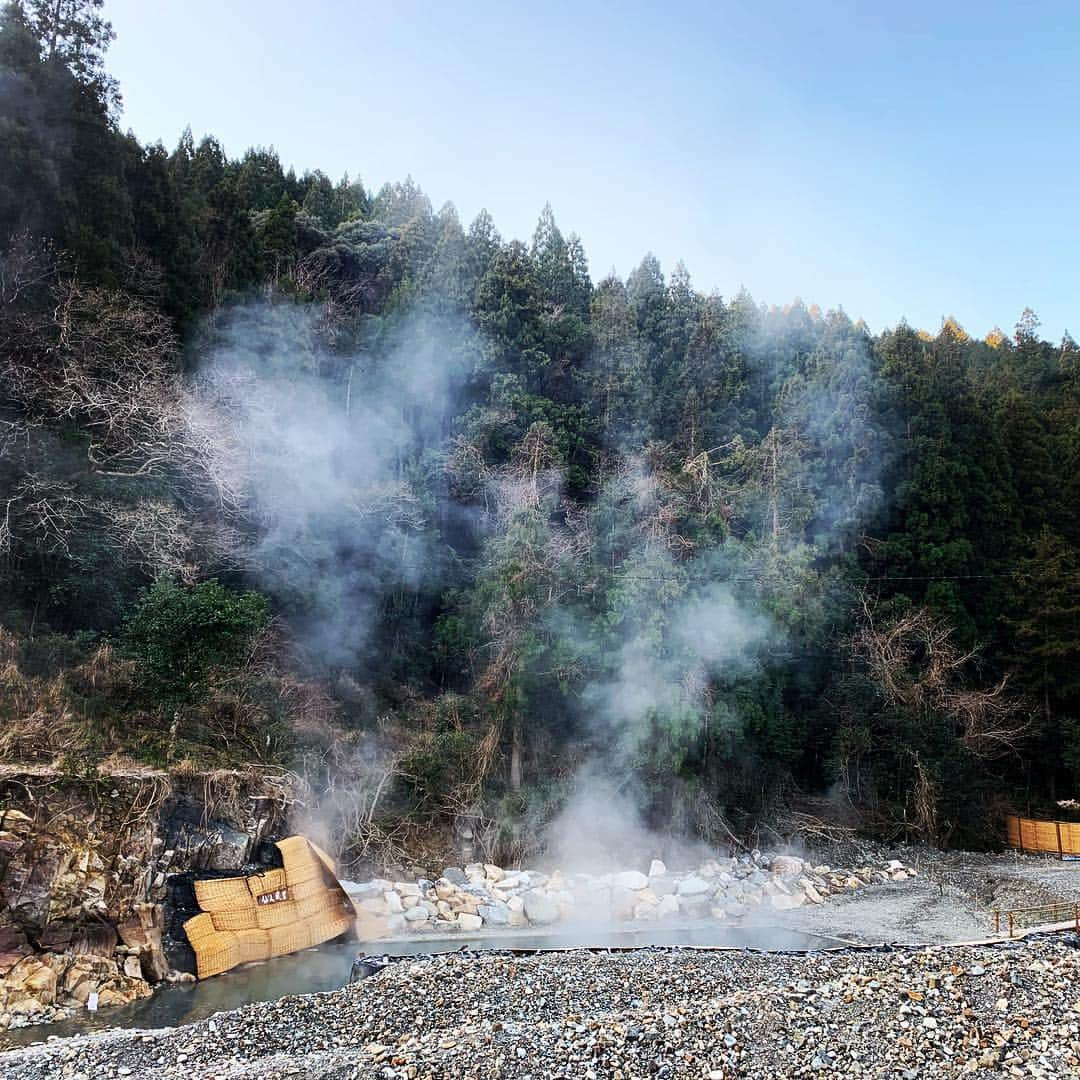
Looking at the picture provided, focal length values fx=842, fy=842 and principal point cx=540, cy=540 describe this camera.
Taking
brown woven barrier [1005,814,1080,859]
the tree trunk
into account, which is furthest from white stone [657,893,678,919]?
brown woven barrier [1005,814,1080,859]

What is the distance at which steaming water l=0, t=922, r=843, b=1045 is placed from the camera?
9031mm

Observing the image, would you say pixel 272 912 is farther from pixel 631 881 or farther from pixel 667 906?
pixel 667 906

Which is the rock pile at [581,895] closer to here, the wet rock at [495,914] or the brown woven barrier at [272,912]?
the wet rock at [495,914]

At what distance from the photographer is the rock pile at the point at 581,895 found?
13.5m

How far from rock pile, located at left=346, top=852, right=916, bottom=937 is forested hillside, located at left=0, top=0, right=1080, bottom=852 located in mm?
1273

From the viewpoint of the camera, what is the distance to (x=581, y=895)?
1478cm

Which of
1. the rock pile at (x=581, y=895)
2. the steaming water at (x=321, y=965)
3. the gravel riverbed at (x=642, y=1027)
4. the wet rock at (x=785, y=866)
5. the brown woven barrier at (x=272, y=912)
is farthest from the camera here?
the wet rock at (x=785, y=866)

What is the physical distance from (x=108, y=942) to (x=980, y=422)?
26.0m

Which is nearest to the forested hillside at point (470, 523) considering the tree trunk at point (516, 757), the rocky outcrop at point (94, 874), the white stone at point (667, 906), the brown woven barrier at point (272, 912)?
the tree trunk at point (516, 757)

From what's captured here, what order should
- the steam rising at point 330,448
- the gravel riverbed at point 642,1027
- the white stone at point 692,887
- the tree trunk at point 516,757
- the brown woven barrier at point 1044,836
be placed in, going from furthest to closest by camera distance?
1. the brown woven barrier at point 1044,836
2. the steam rising at point 330,448
3. the tree trunk at point 516,757
4. the white stone at point 692,887
5. the gravel riverbed at point 642,1027

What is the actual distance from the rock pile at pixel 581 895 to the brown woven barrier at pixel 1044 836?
4.80 metres

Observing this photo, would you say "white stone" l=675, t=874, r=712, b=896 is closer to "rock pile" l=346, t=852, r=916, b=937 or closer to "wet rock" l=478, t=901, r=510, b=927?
"rock pile" l=346, t=852, r=916, b=937

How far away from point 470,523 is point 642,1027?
1500 centimetres

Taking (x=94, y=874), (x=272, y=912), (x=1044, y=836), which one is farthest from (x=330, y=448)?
(x=1044, y=836)
